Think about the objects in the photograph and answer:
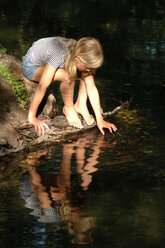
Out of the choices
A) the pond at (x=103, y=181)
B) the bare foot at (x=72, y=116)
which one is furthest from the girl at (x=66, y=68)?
the pond at (x=103, y=181)

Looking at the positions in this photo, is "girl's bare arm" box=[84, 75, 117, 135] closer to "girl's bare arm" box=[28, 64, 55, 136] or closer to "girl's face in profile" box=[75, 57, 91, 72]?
"girl's face in profile" box=[75, 57, 91, 72]

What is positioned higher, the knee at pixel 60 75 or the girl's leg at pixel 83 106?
the knee at pixel 60 75

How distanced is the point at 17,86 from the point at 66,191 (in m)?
1.93

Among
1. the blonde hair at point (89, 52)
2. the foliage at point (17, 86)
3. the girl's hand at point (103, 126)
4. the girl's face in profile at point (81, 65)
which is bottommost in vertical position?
the girl's hand at point (103, 126)

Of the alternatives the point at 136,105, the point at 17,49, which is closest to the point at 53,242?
the point at 136,105

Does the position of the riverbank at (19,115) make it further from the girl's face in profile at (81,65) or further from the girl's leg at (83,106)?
the girl's face in profile at (81,65)

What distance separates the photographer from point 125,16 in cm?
1216

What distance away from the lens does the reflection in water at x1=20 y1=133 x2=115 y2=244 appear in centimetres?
282

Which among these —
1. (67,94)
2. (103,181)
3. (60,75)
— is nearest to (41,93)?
(60,75)

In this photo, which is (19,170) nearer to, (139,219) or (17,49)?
(139,219)

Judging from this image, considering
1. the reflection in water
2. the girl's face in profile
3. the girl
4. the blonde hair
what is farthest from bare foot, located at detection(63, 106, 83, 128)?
the blonde hair

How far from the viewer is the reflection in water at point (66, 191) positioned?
2820 mm

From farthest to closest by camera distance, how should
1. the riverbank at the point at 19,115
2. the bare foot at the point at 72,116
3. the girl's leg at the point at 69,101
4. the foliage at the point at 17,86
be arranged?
the foliage at the point at 17,86, the bare foot at the point at 72,116, the girl's leg at the point at 69,101, the riverbank at the point at 19,115

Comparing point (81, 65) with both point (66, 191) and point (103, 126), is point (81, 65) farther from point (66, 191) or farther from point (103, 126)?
point (66, 191)
